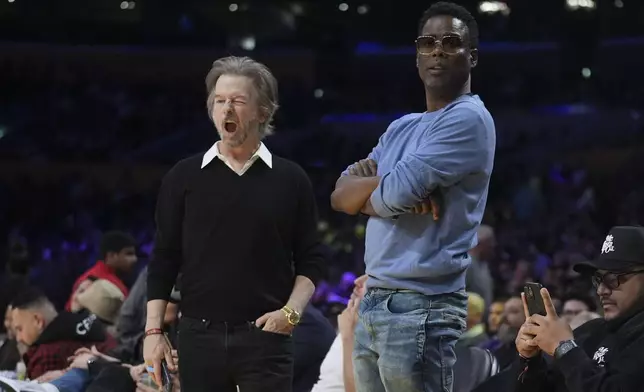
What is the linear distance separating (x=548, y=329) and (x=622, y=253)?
473 mm

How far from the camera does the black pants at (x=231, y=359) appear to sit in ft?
9.59

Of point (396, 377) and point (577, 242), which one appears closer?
point (396, 377)

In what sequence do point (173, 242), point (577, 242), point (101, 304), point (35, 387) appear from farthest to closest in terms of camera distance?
1. point (577, 242)
2. point (101, 304)
3. point (35, 387)
4. point (173, 242)

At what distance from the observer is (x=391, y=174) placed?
2633 mm

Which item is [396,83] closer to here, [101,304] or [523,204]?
[523,204]

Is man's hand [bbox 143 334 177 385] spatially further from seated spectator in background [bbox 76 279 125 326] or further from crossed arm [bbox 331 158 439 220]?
seated spectator in background [bbox 76 279 125 326]

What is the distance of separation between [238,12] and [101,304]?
8376 millimetres

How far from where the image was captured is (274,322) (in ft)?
9.65

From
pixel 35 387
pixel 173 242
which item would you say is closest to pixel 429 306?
pixel 173 242

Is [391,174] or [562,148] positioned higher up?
[562,148]

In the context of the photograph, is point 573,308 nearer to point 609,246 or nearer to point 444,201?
point 609,246

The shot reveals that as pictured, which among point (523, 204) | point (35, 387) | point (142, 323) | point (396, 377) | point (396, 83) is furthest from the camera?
point (396, 83)

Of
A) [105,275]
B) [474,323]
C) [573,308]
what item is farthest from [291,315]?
Result: [105,275]

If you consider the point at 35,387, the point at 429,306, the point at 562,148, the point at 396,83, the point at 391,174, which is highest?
the point at 396,83
